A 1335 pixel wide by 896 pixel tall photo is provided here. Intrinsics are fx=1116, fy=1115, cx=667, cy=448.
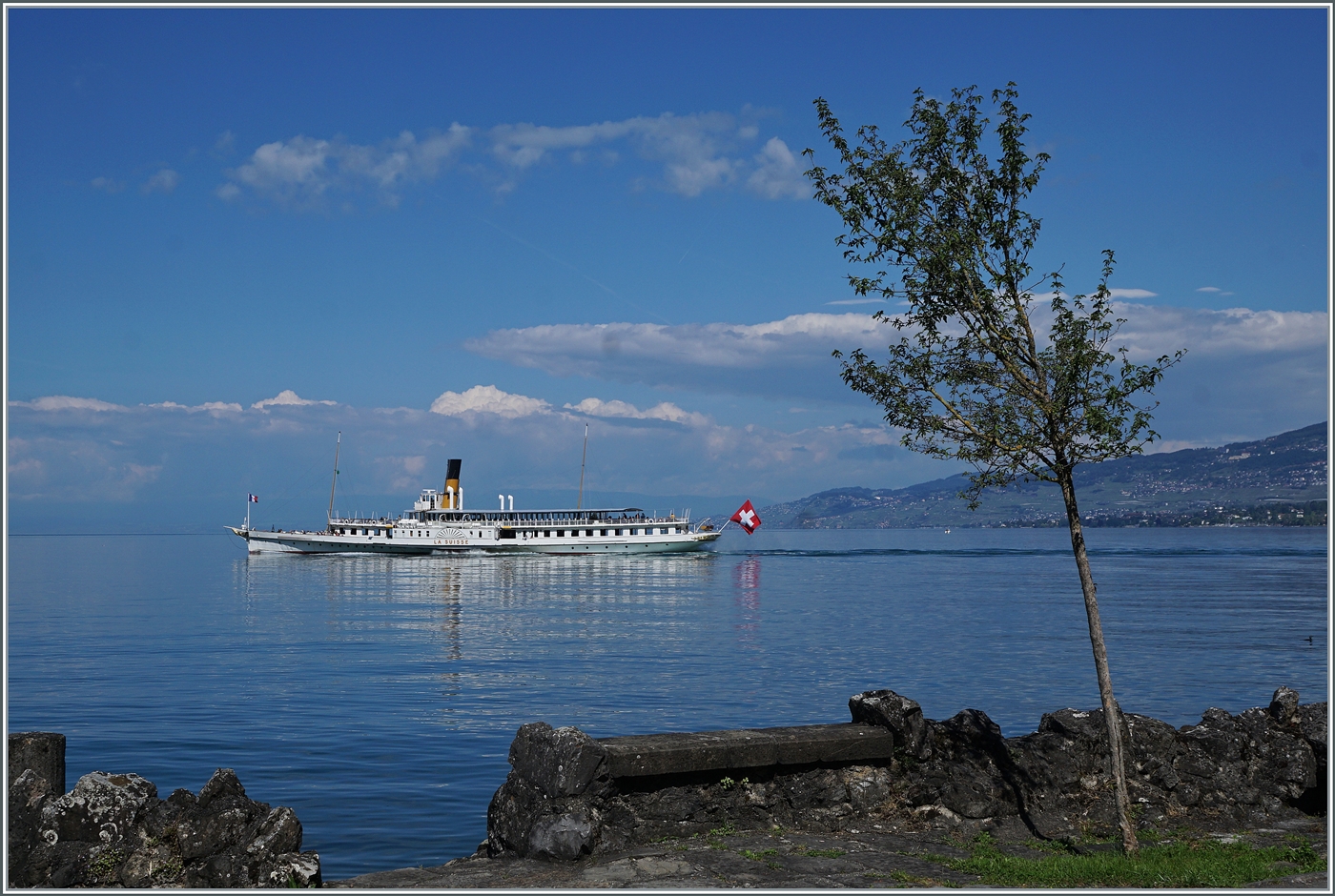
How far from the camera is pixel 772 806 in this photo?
9.39 m

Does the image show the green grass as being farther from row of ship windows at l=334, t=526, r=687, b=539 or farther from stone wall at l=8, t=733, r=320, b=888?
row of ship windows at l=334, t=526, r=687, b=539

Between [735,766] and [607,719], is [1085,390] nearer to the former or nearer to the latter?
[735,766]

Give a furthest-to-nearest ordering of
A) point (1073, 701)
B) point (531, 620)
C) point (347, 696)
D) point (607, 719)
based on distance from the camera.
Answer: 1. point (531, 620)
2. point (347, 696)
3. point (1073, 701)
4. point (607, 719)

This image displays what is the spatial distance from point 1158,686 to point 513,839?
27147 mm

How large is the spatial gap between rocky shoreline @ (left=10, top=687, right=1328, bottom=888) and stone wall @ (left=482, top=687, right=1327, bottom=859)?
17 mm

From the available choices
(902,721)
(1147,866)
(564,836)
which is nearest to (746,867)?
(564,836)

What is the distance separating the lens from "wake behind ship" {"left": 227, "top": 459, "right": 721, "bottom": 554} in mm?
116750

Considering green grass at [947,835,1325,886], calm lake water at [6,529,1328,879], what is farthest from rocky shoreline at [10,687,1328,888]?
calm lake water at [6,529,1328,879]

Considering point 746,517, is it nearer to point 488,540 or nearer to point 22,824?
point 488,540

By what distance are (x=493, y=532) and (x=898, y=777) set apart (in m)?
108

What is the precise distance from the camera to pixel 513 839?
8.70 m

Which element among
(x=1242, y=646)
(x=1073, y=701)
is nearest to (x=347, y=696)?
(x=1073, y=701)

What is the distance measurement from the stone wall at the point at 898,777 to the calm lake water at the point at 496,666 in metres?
6.03

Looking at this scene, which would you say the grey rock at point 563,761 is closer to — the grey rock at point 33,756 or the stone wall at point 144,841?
the stone wall at point 144,841
